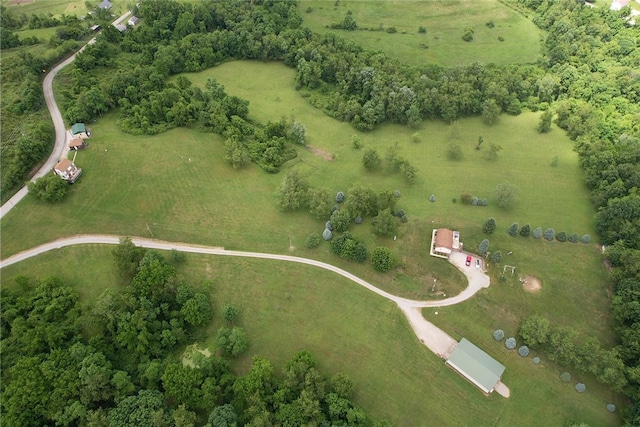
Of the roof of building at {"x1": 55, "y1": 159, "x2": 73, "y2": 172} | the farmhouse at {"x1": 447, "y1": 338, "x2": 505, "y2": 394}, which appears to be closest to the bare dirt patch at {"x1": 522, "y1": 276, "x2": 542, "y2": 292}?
the farmhouse at {"x1": 447, "y1": 338, "x2": 505, "y2": 394}

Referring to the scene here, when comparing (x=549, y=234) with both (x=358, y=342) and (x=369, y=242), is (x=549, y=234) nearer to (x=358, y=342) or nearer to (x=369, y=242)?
(x=369, y=242)

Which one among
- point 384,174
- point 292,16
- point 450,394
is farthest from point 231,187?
point 292,16

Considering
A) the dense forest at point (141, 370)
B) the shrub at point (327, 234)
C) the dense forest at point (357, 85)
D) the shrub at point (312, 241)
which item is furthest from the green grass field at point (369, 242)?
the dense forest at point (141, 370)

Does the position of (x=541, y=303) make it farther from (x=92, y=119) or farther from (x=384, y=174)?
(x=92, y=119)

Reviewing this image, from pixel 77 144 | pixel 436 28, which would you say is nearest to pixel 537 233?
pixel 436 28

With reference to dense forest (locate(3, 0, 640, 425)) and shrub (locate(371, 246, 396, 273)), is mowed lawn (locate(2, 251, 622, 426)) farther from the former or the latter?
dense forest (locate(3, 0, 640, 425))

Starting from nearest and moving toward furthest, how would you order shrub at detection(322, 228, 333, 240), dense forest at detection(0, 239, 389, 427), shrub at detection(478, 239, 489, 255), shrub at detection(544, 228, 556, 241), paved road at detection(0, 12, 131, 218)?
dense forest at detection(0, 239, 389, 427)
shrub at detection(478, 239, 489, 255)
shrub at detection(322, 228, 333, 240)
shrub at detection(544, 228, 556, 241)
paved road at detection(0, 12, 131, 218)
